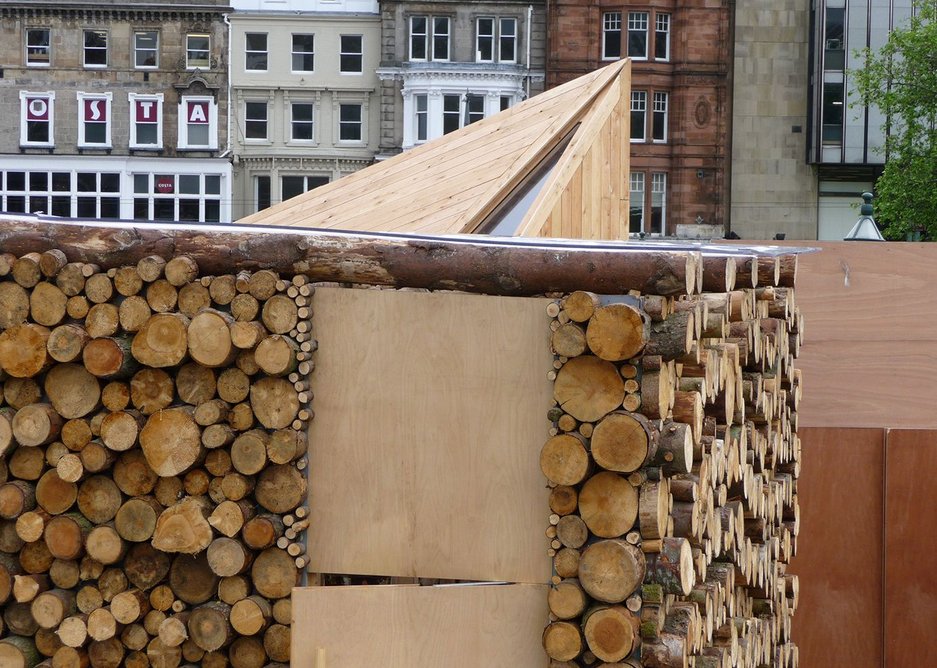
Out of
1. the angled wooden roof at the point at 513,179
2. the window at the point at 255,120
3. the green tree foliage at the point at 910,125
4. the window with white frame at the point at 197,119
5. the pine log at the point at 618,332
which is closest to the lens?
the pine log at the point at 618,332

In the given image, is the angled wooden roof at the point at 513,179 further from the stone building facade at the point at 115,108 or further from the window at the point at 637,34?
the stone building facade at the point at 115,108

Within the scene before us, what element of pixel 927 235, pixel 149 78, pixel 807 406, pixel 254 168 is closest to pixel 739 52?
pixel 927 235

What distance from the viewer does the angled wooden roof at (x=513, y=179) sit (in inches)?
295

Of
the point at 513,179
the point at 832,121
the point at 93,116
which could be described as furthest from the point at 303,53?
the point at 513,179

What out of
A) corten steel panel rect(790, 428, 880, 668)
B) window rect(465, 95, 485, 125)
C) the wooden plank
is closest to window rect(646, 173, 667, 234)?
window rect(465, 95, 485, 125)

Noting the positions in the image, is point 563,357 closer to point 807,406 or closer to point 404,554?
point 404,554

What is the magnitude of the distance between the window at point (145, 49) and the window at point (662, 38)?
15.1 m

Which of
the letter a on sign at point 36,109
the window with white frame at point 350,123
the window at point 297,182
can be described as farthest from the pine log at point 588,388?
the letter a on sign at point 36,109

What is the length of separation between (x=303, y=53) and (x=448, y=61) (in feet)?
15.0

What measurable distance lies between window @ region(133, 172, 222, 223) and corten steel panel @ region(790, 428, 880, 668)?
30.5 meters

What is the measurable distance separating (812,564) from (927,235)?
26164 millimetres

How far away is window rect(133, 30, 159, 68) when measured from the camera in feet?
124

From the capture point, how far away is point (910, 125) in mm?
32406

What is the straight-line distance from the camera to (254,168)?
3803 cm
